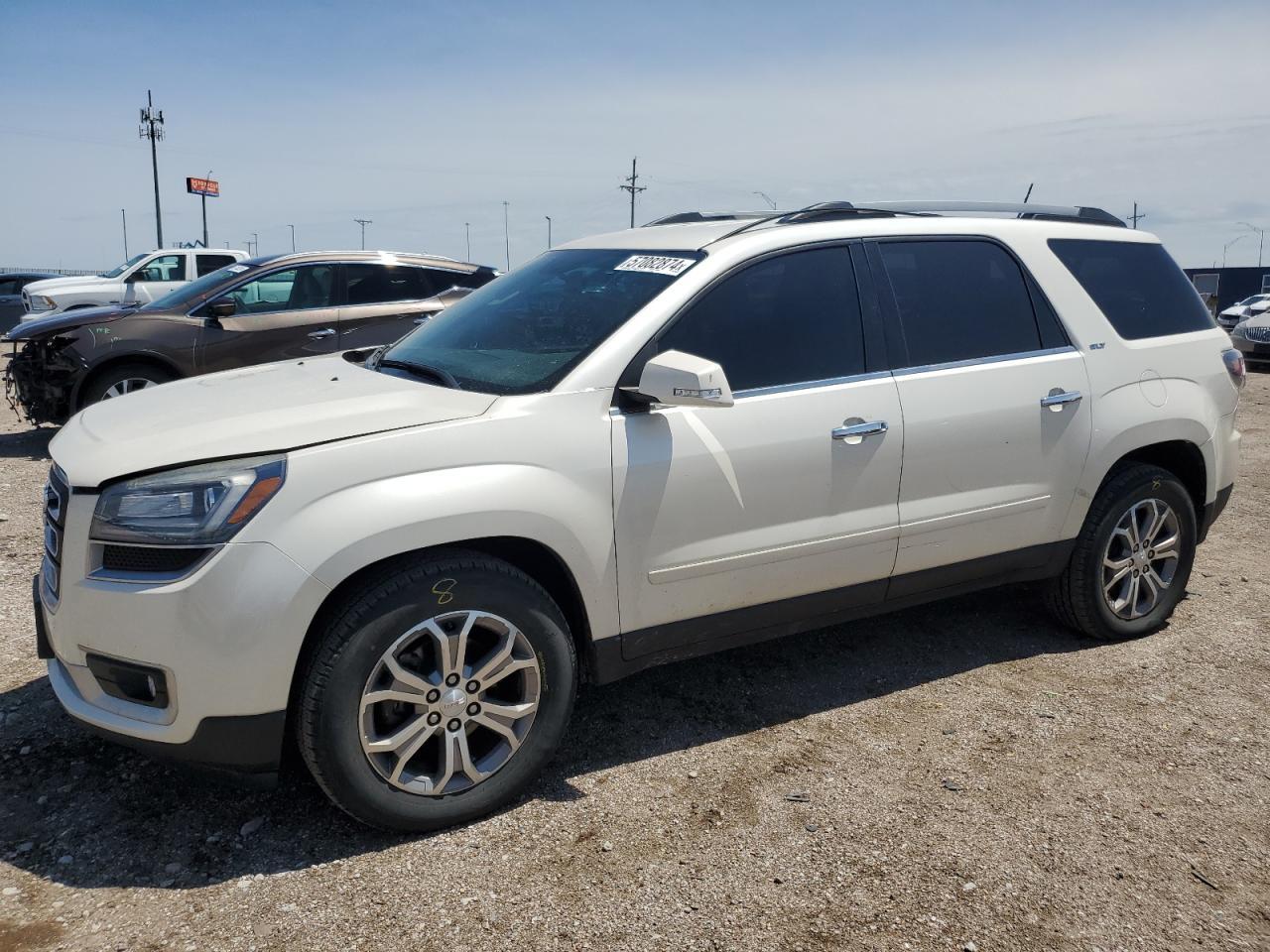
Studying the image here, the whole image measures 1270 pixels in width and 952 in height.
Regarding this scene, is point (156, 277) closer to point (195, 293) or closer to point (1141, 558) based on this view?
point (195, 293)

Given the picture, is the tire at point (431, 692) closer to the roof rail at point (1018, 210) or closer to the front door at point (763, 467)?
the front door at point (763, 467)

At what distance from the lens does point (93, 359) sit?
27.9ft

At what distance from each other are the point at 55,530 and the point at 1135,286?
425 centimetres

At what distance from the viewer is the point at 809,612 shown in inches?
144

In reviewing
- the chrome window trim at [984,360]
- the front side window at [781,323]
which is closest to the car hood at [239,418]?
the front side window at [781,323]

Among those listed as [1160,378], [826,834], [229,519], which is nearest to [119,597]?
[229,519]

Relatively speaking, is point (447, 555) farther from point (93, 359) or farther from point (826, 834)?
point (93, 359)

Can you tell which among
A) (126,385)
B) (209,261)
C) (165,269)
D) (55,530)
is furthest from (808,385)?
(165,269)

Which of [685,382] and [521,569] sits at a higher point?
[685,382]

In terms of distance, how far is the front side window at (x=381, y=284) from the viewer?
9258mm

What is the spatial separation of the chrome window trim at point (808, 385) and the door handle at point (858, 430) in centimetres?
16

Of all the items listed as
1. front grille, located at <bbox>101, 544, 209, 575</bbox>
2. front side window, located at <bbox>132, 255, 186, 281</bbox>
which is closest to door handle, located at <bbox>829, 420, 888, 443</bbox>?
front grille, located at <bbox>101, 544, 209, 575</bbox>

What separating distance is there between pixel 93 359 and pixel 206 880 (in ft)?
22.6

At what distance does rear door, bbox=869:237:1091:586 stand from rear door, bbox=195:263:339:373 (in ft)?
20.4
